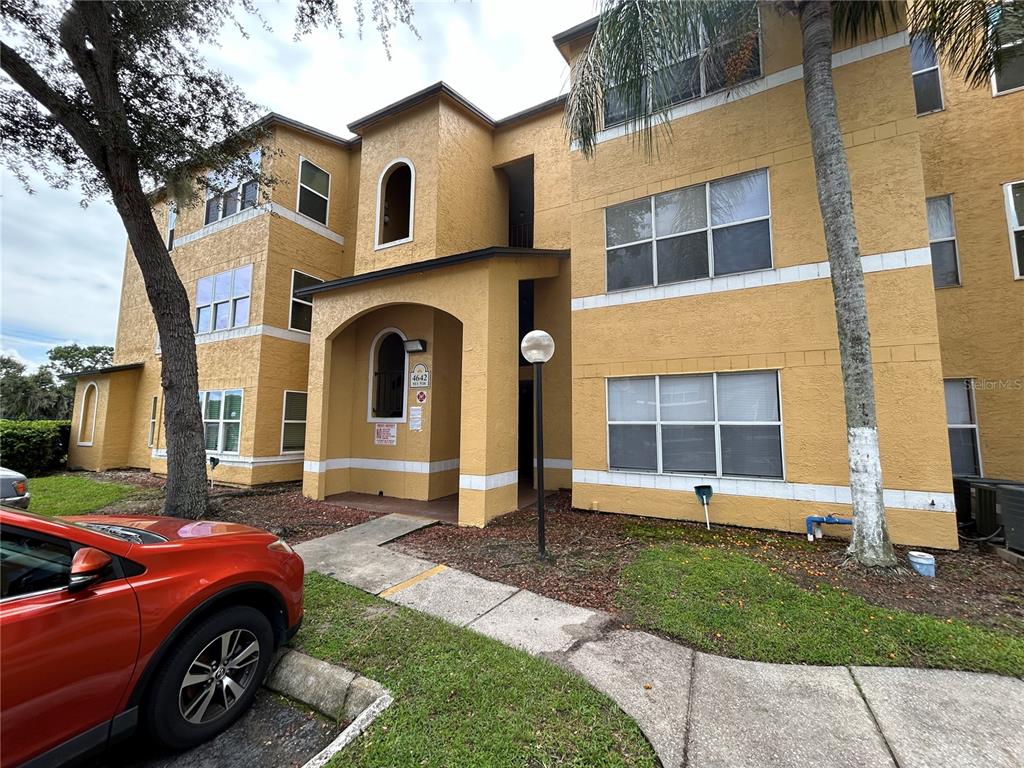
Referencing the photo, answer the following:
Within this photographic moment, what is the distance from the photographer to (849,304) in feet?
17.2

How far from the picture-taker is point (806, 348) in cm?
632

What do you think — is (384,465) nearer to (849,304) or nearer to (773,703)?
(773,703)

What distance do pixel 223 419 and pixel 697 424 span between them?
12.0 meters

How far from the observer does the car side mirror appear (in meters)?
2.13

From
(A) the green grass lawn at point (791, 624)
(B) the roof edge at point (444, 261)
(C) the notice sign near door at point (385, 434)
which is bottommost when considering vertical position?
(A) the green grass lawn at point (791, 624)

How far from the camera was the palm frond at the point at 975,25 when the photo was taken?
18.3 feet

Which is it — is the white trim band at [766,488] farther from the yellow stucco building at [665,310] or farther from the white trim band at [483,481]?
the white trim band at [483,481]

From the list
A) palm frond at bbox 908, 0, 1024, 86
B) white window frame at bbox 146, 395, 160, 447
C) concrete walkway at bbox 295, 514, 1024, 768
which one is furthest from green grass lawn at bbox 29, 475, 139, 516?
palm frond at bbox 908, 0, 1024, 86

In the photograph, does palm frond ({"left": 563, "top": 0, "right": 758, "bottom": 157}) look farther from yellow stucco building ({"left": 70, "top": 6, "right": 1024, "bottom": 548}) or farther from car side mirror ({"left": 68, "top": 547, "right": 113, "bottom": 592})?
car side mirror ({"left": 68, "top": 547, "right": 113, "bottom": 592})

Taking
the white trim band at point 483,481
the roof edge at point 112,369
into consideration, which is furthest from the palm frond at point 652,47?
the roof edge at point 112,369

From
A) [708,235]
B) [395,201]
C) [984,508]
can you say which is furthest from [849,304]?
[395,201]

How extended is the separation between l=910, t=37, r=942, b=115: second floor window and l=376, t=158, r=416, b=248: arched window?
1060 cm

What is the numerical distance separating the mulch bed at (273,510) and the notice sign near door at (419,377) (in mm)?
2821

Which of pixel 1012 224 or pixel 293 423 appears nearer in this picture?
pixel 1012 224
